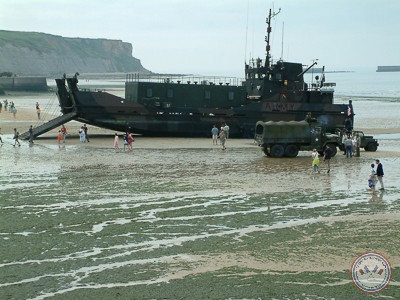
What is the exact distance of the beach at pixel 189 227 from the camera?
12.4 m

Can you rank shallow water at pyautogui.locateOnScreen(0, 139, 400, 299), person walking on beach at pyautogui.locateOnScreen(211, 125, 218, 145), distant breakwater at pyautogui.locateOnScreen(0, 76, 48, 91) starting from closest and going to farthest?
shallow water at pyautogui.locateOnScreen(0, 139, 400, 299), person walking on beach at pyautogui.locateOnScreen(211, 125, 218, 145), distant breakwater at pyautogui.locateOnScreen(0, 76, 48, 91)

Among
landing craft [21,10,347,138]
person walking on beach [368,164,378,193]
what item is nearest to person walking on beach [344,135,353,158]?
person walking on beach [368,164,378,193]

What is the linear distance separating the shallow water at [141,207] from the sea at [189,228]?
41 millimetres

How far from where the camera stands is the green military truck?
30.7 meters

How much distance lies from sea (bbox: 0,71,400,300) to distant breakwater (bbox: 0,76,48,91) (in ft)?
246

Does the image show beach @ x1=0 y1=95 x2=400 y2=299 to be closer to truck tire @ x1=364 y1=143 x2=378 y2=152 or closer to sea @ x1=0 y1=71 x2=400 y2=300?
sea @ x1=0 y1=71 x2=400 y2=300

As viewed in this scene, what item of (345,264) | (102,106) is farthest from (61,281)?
(102,106)

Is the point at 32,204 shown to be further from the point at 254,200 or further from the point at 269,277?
the point at 269,277

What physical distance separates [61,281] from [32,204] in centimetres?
704

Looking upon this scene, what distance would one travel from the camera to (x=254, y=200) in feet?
66.0

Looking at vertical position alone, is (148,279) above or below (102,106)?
below

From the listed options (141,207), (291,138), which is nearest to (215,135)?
(291,138)

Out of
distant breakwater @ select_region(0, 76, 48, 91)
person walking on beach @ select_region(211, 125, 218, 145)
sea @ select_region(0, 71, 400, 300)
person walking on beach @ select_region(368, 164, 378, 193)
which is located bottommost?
sea @ select_region(0, 71, 400, 300)

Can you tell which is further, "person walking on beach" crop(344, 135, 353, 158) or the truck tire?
the truck tire
